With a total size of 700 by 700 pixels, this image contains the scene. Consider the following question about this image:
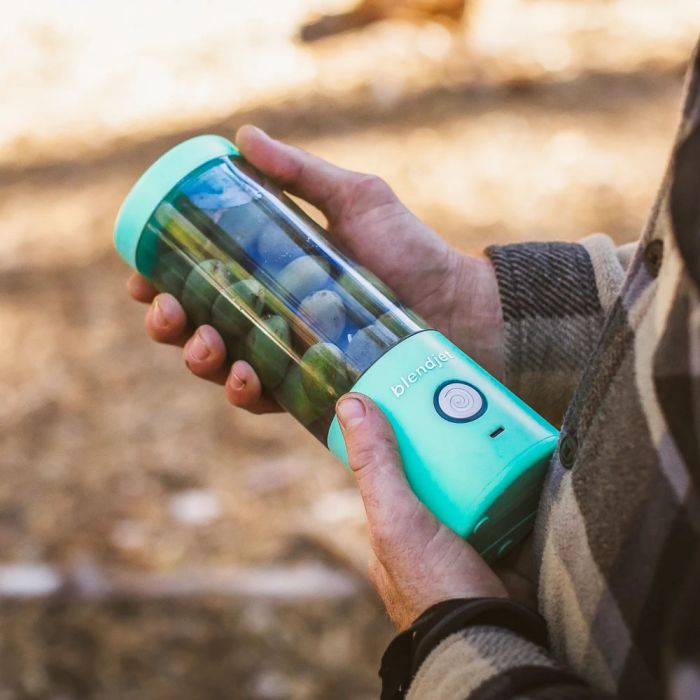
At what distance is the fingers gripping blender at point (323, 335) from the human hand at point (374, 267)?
0.04 meters

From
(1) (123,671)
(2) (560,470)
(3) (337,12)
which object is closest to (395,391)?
(2) (560,470)

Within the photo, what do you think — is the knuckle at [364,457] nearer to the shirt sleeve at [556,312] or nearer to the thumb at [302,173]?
the shirt sleeve at [556,312]

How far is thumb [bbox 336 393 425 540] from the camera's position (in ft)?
2.77

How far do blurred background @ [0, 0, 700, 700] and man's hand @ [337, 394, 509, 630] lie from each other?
76 cm

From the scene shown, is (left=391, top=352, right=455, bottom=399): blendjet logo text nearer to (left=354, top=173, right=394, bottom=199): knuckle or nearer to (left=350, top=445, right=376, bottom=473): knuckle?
(left=350, top=445, right=376, bottom=473): knuckle

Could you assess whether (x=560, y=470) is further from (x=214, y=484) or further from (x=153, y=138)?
(x=153, y=138)

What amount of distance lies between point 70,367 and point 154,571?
700 millimetres

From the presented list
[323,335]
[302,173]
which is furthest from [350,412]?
[302,173]

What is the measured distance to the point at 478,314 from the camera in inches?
48.9

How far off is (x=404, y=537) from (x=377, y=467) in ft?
0.24

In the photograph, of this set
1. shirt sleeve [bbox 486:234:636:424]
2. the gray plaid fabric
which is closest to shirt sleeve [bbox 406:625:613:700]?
the gray plaid fabric

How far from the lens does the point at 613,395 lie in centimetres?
70

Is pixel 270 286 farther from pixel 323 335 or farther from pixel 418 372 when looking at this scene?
pixel 418 372

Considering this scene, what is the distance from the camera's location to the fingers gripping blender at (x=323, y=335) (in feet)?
2.84
